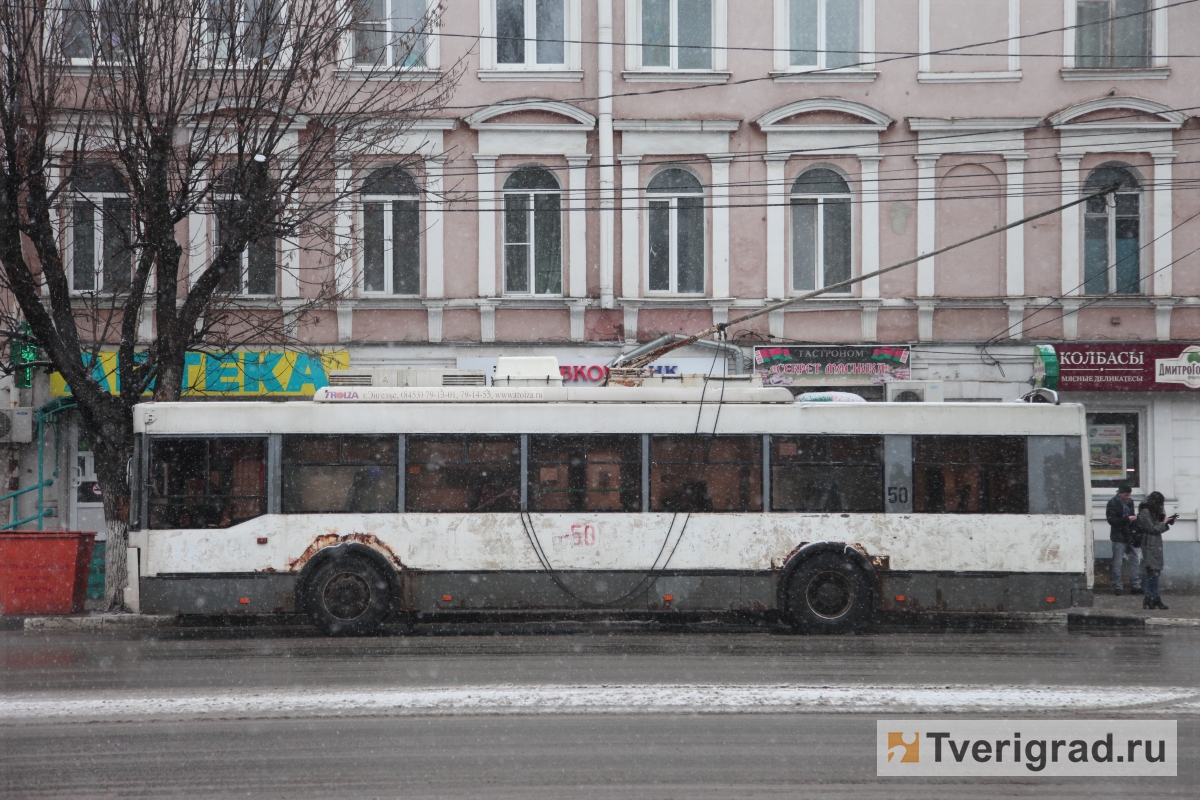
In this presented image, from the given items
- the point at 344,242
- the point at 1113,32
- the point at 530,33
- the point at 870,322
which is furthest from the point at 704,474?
the point at 1113,32

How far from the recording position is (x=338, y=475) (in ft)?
43.6

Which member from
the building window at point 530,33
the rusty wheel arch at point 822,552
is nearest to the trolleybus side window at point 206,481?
the rusty wheel arch at point 822,552

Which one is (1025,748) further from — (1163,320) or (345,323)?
(345,323)

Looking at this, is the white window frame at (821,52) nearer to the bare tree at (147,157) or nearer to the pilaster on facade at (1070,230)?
the pilaster on facade at (1070,230)

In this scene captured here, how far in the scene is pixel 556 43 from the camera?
1975 centimetres

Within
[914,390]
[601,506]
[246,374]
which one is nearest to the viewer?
[601,506]

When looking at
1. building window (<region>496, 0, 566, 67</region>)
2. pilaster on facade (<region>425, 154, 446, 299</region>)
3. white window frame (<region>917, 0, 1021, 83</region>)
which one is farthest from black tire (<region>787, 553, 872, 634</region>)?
building window (<region>496, 0, 566, 67</region>)

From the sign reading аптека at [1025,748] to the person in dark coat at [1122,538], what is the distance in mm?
9771

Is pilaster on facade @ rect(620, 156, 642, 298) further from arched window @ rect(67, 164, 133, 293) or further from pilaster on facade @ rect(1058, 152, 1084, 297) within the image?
arched window @ rect(67, 164, 133, 293)

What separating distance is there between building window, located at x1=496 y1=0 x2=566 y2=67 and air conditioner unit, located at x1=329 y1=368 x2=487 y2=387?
709 cm

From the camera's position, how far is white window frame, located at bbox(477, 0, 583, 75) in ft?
63.7

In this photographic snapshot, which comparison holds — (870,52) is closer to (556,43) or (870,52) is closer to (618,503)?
(556,43)

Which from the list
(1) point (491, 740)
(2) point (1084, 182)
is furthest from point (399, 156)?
(1) point (491, 740)

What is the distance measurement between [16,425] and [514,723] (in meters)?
13.4
